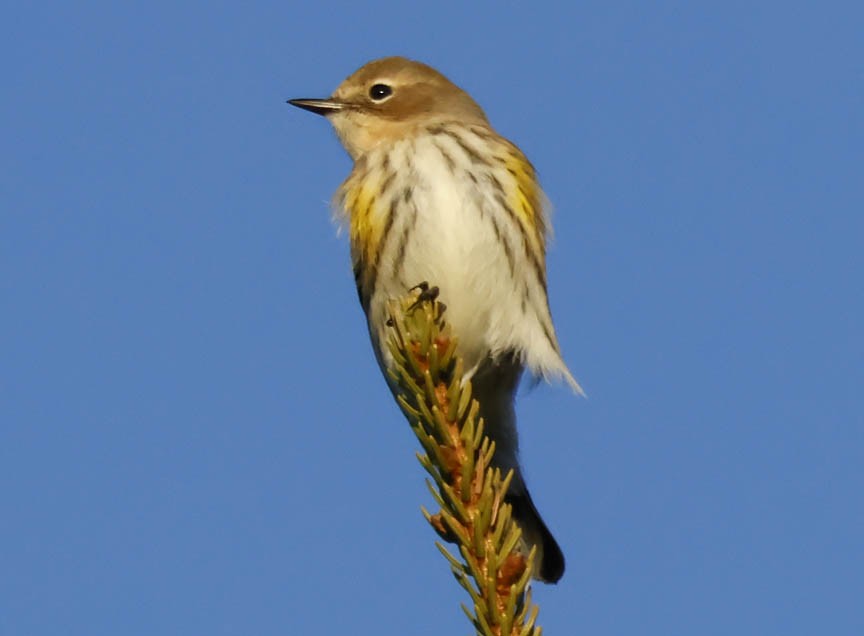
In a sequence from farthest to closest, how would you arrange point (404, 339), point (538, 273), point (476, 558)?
point (538, 273)
point (404, 339)
point (476, 558)

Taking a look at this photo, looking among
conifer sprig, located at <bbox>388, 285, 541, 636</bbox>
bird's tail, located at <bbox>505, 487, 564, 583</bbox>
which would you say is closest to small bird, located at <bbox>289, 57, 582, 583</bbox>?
bird's tail, located at <bbox>505, 487, 564, 583</bbox>

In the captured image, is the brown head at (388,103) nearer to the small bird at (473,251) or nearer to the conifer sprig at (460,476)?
the small bird at (473,251)

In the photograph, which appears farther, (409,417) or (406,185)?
(406,185)

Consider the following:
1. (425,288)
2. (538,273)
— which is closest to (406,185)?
(538,273)

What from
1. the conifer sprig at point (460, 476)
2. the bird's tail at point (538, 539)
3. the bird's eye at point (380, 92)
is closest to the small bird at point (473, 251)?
the bird's tail at point (538, 539)

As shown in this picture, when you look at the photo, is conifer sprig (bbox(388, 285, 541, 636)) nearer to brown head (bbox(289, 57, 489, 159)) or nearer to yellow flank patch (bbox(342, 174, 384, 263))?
yellow flank patch (bbox(342, 174, 384, 263))

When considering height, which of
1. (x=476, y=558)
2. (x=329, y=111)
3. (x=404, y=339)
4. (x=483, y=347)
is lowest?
(x=476, y=558)

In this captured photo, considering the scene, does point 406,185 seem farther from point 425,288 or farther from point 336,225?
point 425,288

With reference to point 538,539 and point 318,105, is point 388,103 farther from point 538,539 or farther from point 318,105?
point 538,539
